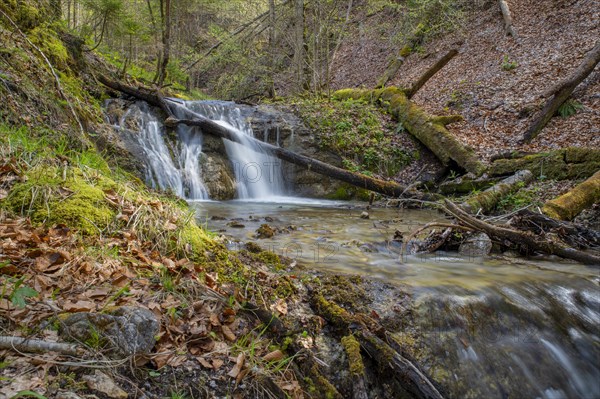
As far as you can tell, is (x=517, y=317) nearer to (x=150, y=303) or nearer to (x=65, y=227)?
(x=150, y=303)

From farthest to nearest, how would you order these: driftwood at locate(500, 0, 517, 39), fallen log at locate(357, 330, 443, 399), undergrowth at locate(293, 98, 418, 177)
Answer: driftwood at locate(500, 0, 517, 39)
undergrowth at locate(293, 98, 418, 177)
fallen log at locate(357, 330, 443, 399)

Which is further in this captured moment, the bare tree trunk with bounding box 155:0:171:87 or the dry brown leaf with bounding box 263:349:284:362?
the bare tree trunk with bounding box 155:0:171:87

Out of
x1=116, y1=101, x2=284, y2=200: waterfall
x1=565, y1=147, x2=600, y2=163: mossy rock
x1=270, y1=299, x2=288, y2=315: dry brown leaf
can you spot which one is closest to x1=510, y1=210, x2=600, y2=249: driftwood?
x1=565, y1=147, x2=600, y2=163: mossy rock

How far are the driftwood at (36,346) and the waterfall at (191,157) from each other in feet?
22.9

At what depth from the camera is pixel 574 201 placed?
6148 mm

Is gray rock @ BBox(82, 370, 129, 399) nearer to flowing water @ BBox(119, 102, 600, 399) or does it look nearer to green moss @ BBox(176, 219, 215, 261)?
green moss @ BBox(176, 219, 215, 261)

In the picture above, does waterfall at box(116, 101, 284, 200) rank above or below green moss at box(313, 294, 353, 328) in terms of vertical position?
above

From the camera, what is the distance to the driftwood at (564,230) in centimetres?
510

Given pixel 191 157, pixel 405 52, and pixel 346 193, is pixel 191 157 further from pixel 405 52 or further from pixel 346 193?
pixel 405 52

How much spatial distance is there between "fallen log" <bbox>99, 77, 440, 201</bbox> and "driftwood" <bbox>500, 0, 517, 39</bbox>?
11.1 meters

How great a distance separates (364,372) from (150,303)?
1.36 metres

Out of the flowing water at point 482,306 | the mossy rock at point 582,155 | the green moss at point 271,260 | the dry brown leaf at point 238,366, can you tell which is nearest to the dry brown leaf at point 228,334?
the dry brown leaf at point 238,366

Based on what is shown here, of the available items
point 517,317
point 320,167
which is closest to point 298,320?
point 517,317

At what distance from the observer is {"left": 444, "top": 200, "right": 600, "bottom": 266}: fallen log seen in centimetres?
455
